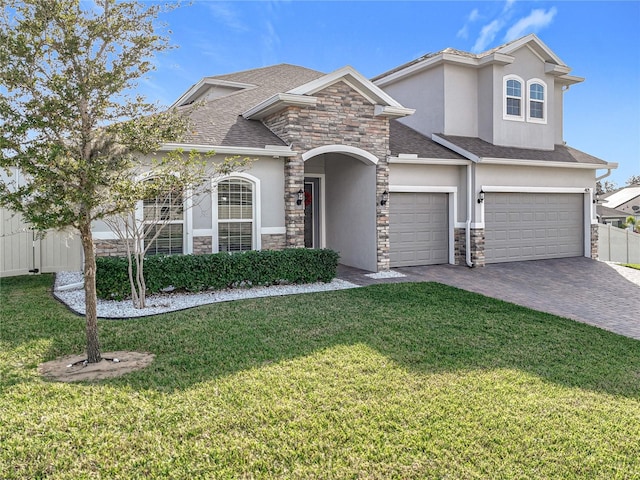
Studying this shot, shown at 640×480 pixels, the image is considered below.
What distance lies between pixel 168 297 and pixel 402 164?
7482mm

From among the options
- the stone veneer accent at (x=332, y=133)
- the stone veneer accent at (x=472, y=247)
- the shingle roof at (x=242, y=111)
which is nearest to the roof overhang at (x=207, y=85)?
the shingle roof at (x=242, y=111)

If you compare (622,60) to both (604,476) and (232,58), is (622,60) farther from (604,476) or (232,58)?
(604,476)

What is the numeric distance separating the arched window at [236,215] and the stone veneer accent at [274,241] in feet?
0.91

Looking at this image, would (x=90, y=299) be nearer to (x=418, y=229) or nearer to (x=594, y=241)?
(x=418, y=229)

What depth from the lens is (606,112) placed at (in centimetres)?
2833

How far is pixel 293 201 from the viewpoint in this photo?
37.8 ft

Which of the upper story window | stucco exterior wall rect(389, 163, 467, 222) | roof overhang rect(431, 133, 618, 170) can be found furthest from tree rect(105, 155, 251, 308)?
the upper story window

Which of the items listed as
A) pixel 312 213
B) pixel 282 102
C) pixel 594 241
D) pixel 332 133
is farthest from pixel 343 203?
pixel 594 241

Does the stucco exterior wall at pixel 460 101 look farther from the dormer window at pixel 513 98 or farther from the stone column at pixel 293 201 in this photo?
the stone column at pixel 293 201

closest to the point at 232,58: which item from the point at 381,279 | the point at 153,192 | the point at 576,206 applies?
the point at 381,279

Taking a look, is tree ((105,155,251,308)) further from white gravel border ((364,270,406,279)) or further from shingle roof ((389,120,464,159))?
shingle roof ((389,120,464,159))

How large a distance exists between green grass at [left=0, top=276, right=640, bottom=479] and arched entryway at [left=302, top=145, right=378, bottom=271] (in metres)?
5.43

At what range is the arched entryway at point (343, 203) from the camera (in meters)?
12.5

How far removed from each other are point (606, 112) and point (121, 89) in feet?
101
